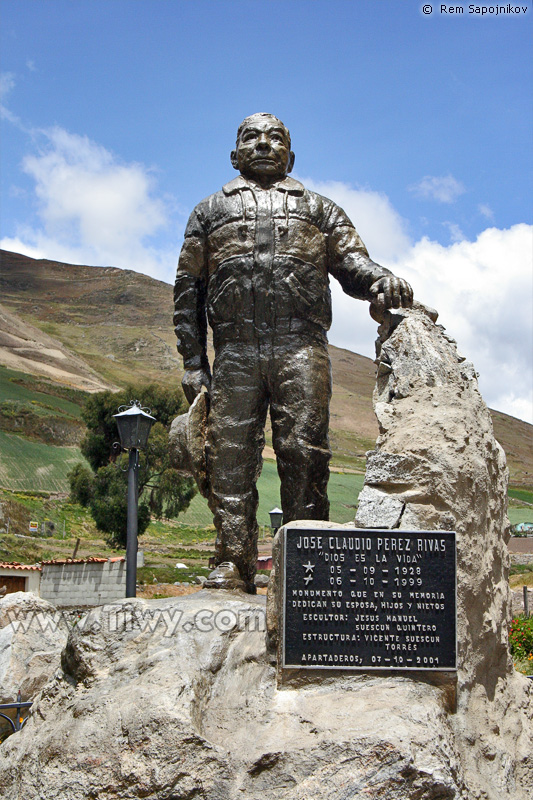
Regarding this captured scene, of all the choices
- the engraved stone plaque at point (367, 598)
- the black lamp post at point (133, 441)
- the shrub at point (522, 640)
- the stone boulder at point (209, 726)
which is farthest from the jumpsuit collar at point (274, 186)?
the shrub at point (522, 640)

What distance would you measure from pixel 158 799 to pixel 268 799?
0.42m

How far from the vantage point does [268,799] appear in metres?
2.85

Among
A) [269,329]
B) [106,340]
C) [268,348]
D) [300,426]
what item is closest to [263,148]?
[269,329]

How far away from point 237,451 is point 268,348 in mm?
661

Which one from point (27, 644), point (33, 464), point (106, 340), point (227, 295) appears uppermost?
point (106, 340)

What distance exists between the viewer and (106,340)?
301 ft

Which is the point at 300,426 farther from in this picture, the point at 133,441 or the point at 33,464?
the point at 33,464

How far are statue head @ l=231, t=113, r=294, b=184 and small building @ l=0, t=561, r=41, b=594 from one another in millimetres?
11644

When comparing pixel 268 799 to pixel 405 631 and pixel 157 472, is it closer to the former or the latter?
pixel 405 631

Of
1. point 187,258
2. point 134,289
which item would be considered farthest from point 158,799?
point 134,289

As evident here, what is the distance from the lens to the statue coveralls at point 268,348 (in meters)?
4.54

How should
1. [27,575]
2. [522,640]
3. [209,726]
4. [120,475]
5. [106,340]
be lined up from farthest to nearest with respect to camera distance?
[106,340] → [120,475] → [27,575] → [522,640] → [209,726]

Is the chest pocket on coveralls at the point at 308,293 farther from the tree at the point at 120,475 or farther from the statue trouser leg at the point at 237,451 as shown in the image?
the tree at the point at 120,475

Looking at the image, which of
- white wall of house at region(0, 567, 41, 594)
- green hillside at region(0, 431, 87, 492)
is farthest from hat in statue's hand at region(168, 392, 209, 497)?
green hillside at region(0, 431, 87, 492)
